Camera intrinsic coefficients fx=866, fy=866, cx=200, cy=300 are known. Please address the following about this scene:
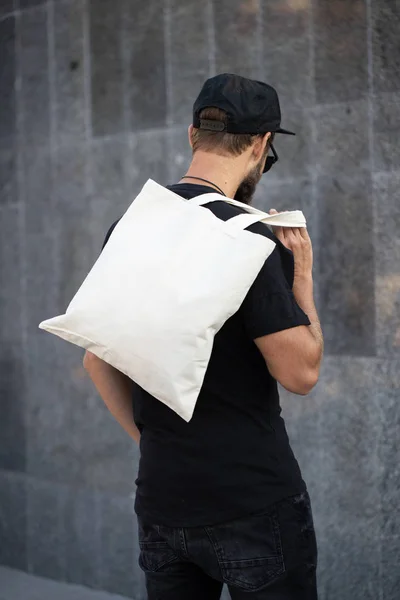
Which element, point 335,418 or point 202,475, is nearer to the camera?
point 202,475

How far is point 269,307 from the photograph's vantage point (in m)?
1.75

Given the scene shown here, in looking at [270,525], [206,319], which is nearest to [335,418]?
[270,525]

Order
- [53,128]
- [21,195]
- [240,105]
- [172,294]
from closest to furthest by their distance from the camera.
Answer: [172,294]
[240,105]
[53,128]
[21,195]

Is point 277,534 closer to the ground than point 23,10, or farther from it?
closer to the ground

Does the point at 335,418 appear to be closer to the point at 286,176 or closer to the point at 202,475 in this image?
the point at 286,176

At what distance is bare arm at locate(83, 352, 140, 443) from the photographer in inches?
Answer: 83.7

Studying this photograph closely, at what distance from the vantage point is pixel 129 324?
1737 millimetres

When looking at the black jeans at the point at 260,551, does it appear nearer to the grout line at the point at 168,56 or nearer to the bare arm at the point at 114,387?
the bare arm at the point at 114,387

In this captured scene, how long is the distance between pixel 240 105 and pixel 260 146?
4.4 inches

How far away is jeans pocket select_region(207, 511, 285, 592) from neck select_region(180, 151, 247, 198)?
72cm

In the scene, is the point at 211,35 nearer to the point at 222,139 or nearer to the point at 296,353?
the point at 222,139

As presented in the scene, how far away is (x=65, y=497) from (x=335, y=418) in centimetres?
154

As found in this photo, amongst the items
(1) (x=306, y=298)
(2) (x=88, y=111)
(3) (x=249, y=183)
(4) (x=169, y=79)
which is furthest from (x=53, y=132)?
(1) (x=306, y=298)

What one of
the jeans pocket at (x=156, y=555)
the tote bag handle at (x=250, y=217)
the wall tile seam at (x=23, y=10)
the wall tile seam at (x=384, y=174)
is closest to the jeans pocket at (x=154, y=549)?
the jeans pocket at (x=156, y=555)
